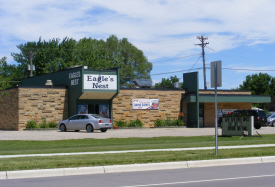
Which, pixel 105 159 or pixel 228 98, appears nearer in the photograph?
pixel 105 159

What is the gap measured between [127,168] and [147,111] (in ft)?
86.9

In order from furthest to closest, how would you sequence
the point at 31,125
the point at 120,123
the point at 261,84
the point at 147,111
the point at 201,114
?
the point at 261,84, the point at 201,114, the point at 147,111, the point at 120,123, the point at 31,125

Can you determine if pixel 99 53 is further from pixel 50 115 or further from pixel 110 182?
pixel 110 182

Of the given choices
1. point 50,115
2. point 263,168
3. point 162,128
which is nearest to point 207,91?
point 162,128

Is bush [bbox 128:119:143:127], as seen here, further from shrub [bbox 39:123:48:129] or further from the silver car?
shrub [bbox 39:123:48:129]

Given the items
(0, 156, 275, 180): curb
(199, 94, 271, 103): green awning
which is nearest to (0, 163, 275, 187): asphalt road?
(0, 156, 275, 180): curb

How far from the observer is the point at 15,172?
1107cm

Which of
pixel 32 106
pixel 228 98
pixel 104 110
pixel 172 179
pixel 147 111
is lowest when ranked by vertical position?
pixel 172 179

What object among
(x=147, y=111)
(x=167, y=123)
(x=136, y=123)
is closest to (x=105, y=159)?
(x=136, y=123)

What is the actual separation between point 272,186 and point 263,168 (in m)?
3.41

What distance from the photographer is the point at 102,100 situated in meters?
36.9

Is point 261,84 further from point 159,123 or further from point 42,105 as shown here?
point 42,105

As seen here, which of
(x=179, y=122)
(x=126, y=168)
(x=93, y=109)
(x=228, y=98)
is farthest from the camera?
(x=228, y=98)

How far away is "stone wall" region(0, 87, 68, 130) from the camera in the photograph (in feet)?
111
